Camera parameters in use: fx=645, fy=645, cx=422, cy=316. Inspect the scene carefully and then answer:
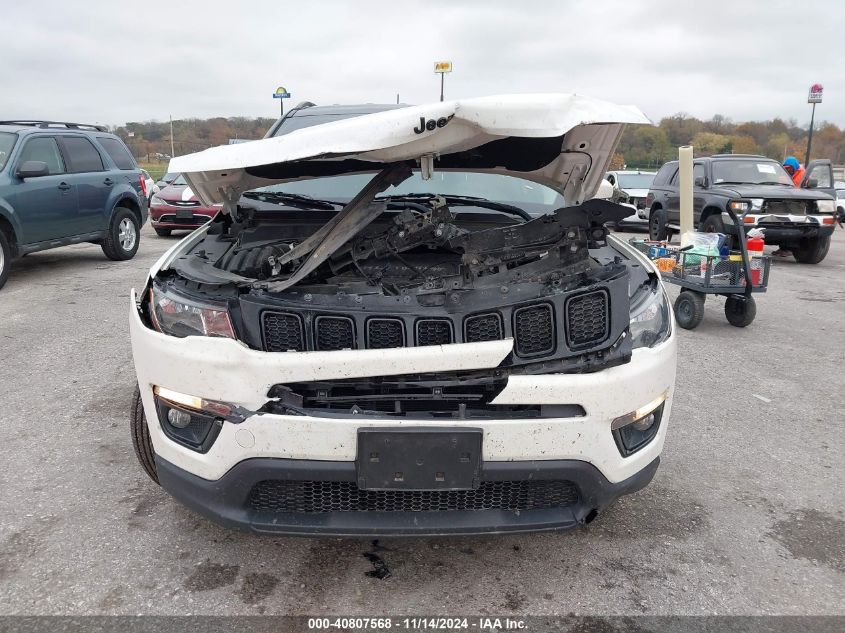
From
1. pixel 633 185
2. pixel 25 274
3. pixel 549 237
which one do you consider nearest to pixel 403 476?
pixel 549 237

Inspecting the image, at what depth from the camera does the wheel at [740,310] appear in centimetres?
623

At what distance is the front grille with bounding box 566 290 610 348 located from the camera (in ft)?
7.50

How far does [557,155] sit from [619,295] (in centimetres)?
107

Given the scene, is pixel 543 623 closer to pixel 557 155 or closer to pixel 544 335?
pixel 544 335

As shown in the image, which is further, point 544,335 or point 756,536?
point 756,536

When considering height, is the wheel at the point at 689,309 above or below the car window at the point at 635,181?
below

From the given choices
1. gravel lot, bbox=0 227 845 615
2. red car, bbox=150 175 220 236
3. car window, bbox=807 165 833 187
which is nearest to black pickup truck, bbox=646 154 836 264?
car window, bbox=807 165 833 187

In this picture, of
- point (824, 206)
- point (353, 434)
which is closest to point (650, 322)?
point (353, 434)

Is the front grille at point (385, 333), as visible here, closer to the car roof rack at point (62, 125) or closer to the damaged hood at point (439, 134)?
the damaged hood at point (439, 134)

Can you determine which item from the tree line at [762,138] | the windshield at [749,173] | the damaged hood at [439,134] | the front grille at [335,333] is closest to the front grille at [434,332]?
the front grille at [335,333]

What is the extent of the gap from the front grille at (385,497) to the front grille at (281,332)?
1.50ft

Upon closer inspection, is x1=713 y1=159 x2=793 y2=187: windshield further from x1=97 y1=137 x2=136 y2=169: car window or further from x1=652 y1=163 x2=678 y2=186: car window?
x1=97 y1=137 x2=136 y2=169: car window

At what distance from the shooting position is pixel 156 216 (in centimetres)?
1260

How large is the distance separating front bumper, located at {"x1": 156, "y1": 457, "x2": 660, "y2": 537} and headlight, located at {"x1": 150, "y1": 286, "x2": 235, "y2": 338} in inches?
19.1
